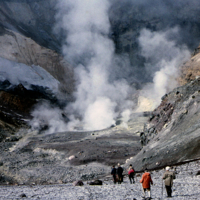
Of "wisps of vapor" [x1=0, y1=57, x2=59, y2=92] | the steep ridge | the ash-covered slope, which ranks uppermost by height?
the steep ridge

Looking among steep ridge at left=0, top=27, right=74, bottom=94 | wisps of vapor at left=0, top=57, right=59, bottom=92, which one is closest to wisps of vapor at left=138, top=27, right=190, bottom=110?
steep ridge at left=0, top=27, right=74, bottom=94

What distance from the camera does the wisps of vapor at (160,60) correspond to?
6419cm

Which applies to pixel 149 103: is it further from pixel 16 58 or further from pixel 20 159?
pixel 20 159

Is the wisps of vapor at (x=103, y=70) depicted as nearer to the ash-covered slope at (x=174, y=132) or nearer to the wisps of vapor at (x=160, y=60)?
the wisps of vapor at (x=160, y=60)

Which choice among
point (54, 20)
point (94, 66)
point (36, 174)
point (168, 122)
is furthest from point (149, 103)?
point (54, 20)

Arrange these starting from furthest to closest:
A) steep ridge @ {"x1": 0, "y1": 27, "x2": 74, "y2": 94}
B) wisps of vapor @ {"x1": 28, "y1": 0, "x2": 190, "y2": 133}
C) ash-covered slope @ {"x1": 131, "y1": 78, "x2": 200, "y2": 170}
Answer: steep ridge @ {"x1": 0, "y1": 27, "x2": 74, "y2": 94} < wisps of vapor @ {"x1": 28, "y1": 0, "x2": 190, "y2": 133} < ash-covered slope @ {"x1": 131, "y1": 78, "x2": 200, "y2": 170}

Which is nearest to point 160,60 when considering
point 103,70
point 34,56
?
point 103,70

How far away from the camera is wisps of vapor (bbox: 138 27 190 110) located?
211ft

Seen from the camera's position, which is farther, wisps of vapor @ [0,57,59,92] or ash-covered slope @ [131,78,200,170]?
wisps of vapor @ [0,57,59,92]

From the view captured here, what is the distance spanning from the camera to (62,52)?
89688 millimetres

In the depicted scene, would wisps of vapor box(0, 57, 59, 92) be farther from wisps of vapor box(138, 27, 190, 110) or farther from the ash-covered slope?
the ash-covered slope

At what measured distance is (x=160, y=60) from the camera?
268ft

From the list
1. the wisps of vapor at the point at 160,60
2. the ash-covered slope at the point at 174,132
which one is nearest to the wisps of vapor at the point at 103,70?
the wisps of vapor at the point at 160,60

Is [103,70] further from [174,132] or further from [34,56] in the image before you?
[174,132]
